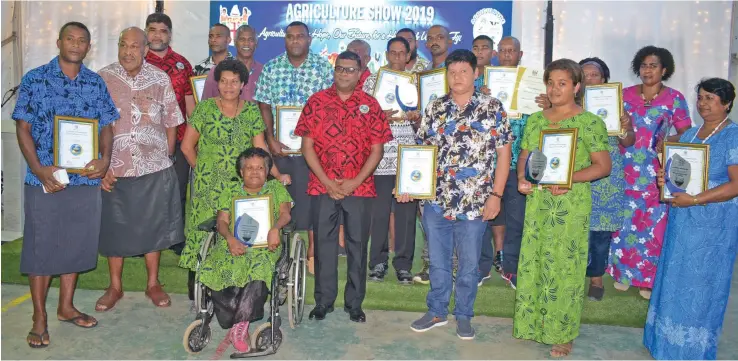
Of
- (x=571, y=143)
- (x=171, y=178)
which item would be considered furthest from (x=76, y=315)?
(x=571, y=143)

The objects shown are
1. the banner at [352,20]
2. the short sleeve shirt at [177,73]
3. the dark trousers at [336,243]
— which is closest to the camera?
the dark trousers at [336,243]

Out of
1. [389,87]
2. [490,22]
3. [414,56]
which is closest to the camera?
[389,87]

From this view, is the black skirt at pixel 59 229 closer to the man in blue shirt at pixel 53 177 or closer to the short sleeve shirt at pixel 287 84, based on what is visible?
the man in blue shirt at pixel 53 177

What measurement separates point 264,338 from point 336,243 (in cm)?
87

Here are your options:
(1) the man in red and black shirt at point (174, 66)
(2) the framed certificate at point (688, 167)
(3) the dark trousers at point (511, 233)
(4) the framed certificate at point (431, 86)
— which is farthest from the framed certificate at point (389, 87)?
(2) the framed certificate at point (688, 167)

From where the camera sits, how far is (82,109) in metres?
4.07

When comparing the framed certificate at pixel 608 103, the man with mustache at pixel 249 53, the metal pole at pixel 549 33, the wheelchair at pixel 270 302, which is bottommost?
the wheelchair at pixel 270 302

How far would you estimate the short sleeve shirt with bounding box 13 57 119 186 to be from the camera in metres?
3.91

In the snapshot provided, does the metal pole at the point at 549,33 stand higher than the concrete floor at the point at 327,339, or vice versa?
the metal pole at the point at 549,33

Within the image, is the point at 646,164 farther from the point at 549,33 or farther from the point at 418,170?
the point at 549,33

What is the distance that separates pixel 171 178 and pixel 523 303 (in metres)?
2.56

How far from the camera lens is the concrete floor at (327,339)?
13.0 feet

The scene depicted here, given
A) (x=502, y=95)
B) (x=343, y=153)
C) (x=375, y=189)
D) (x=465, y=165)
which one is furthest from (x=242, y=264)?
(x=502, y=95)

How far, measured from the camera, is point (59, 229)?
4.07m
